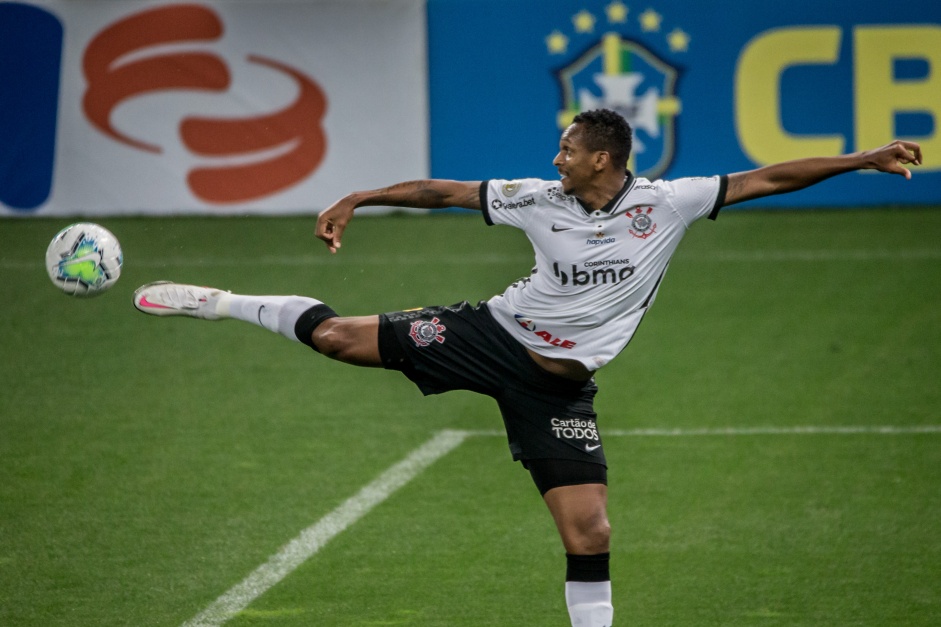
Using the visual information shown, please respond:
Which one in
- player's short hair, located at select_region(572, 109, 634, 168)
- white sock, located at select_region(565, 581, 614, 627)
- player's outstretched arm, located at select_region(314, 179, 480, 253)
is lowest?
white sock, located at select_region(565, 581, 614, 627)

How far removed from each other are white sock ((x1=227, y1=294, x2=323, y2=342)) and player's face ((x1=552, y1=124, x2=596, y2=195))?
3.85 feet

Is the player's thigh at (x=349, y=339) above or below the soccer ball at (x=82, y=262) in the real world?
below

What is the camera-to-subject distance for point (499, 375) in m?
5.29

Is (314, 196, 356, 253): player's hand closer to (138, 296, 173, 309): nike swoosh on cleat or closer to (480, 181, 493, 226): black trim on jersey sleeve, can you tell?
(480, 181, 493, 226): black trim on jersey sleeve

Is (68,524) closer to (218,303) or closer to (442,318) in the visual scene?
(218,303)

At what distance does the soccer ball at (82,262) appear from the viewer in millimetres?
5773

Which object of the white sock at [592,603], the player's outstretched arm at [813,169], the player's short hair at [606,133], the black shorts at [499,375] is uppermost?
the player's short hair at [606,133]

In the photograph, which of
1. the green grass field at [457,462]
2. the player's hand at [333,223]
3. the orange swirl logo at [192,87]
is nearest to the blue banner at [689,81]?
the orange swirl logo at [192,87]

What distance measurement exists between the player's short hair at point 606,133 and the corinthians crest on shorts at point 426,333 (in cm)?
98

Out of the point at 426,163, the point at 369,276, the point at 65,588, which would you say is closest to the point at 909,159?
the point at 65,588

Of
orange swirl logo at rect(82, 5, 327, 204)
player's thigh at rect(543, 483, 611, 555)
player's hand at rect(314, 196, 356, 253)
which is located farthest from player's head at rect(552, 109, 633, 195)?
orange swirl logo at rect(82, 5, 327, 204)

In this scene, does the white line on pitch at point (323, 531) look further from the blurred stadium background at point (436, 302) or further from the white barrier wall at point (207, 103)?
the white barrier wall at point (207, 103)

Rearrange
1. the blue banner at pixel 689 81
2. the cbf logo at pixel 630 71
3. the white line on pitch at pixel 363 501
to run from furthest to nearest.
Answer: the cbf logo at pixel 630 71 < the blue banner at pixel 689 81 < the white line on pitch at pixel 363 501

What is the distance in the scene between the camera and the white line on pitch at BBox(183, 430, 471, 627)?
18.7 ft
